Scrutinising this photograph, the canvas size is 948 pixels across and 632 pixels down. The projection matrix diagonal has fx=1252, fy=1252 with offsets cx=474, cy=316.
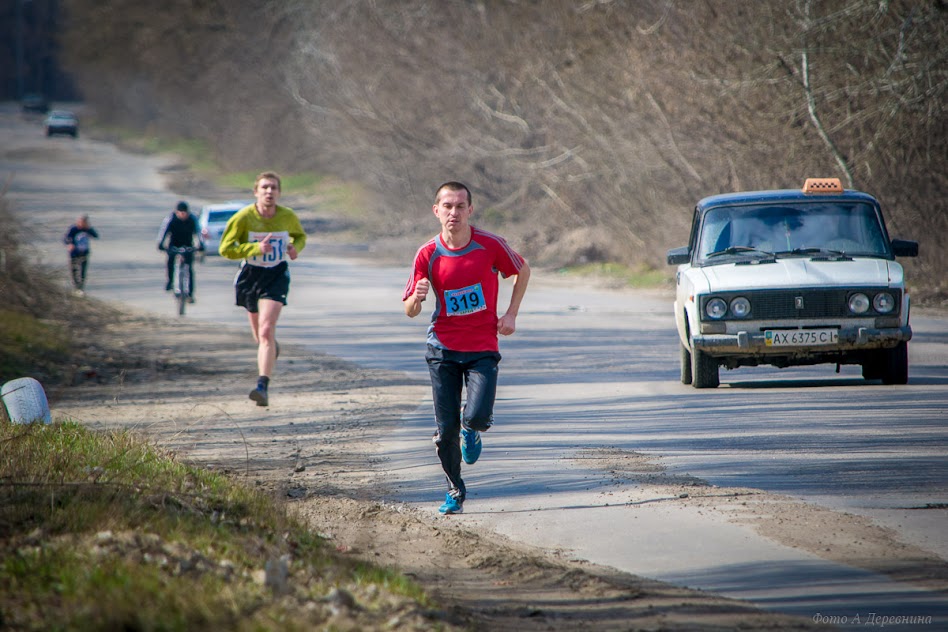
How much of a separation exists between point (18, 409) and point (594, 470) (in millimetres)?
4210

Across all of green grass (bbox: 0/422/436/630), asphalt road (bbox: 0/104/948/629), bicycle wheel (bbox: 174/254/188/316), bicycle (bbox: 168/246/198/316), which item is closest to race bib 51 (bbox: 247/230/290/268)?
asphalt road (bbox: 0/104/948/629)

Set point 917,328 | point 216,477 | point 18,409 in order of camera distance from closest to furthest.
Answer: point 216,477 < point 18,409 < point 917,328

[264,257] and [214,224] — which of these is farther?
[214,224]

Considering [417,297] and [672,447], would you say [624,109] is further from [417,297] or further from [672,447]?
[417,297]

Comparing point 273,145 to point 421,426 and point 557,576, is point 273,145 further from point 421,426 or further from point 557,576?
point 557,576

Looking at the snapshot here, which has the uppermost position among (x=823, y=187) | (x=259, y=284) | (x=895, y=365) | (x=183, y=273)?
(x=823, y=187)

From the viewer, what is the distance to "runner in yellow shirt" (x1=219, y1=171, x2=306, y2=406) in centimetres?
1118

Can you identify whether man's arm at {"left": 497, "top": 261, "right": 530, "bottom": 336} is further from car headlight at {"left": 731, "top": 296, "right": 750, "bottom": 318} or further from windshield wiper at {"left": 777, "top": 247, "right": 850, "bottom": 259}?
windshield wiper at {"left": 777, "top": 247, "right": 850, "bottom": 259}

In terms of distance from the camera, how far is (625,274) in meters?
27.7

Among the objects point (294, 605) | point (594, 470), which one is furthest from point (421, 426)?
point (294, 605)

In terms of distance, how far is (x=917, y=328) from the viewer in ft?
55.3

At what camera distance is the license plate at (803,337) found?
11.0 m

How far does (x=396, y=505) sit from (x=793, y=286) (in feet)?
16.5

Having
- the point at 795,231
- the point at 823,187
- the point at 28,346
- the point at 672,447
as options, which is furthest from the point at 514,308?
the point at 28,346
